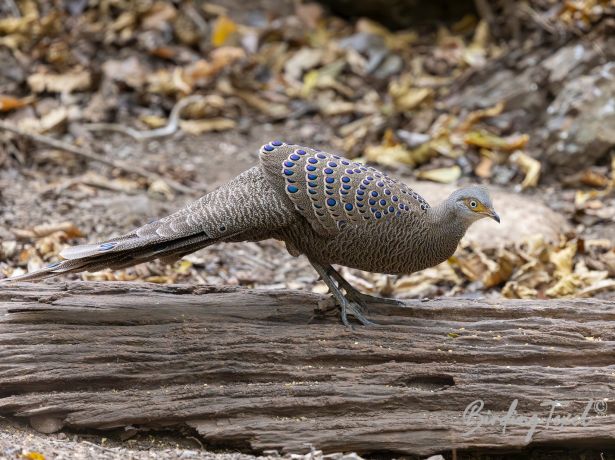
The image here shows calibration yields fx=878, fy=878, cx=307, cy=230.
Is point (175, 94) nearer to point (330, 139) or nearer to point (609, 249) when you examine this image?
point (330, 139)

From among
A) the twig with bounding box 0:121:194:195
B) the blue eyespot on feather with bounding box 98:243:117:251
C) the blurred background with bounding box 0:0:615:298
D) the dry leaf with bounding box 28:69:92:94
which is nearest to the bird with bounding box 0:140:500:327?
the blue eyespot on feather with bounding box 98:243:117:251

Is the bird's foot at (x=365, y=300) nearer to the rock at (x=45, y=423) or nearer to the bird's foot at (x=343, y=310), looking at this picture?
the bird's foot at (x=343, y=310)

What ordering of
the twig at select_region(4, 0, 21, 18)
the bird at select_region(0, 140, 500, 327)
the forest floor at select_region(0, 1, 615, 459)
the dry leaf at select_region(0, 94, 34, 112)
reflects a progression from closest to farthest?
the bird at select_region(0, 140, 500, 327)
the forest floor at select_region(0, 1, 615, 459)
the dry leaf at select_region(0, 94, 34, 112)
the twig at select_region(4, 0, 21, 18)

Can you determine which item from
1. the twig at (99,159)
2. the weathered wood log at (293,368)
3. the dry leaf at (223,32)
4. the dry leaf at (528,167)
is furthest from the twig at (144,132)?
the weathered wood log at (293,368)

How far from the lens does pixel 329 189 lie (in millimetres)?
4047

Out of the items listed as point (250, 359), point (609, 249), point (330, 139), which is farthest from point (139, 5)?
point (250, 359)

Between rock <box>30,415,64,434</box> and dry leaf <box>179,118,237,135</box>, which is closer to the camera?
rock <box>30,415,64,434</box>

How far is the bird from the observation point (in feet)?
13.2

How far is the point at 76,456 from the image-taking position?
3.28 metres

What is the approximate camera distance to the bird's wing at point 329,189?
4.04 m

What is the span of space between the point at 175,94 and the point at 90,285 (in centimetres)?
467

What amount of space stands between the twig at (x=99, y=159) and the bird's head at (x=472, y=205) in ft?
10.3

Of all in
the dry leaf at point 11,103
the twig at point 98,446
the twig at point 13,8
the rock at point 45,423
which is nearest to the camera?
the twig at point 98,446

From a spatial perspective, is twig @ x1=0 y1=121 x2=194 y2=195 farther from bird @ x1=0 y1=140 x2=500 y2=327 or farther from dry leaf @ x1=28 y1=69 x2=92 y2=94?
bird @ x1=0 y1=140 x2=500 y2=327
